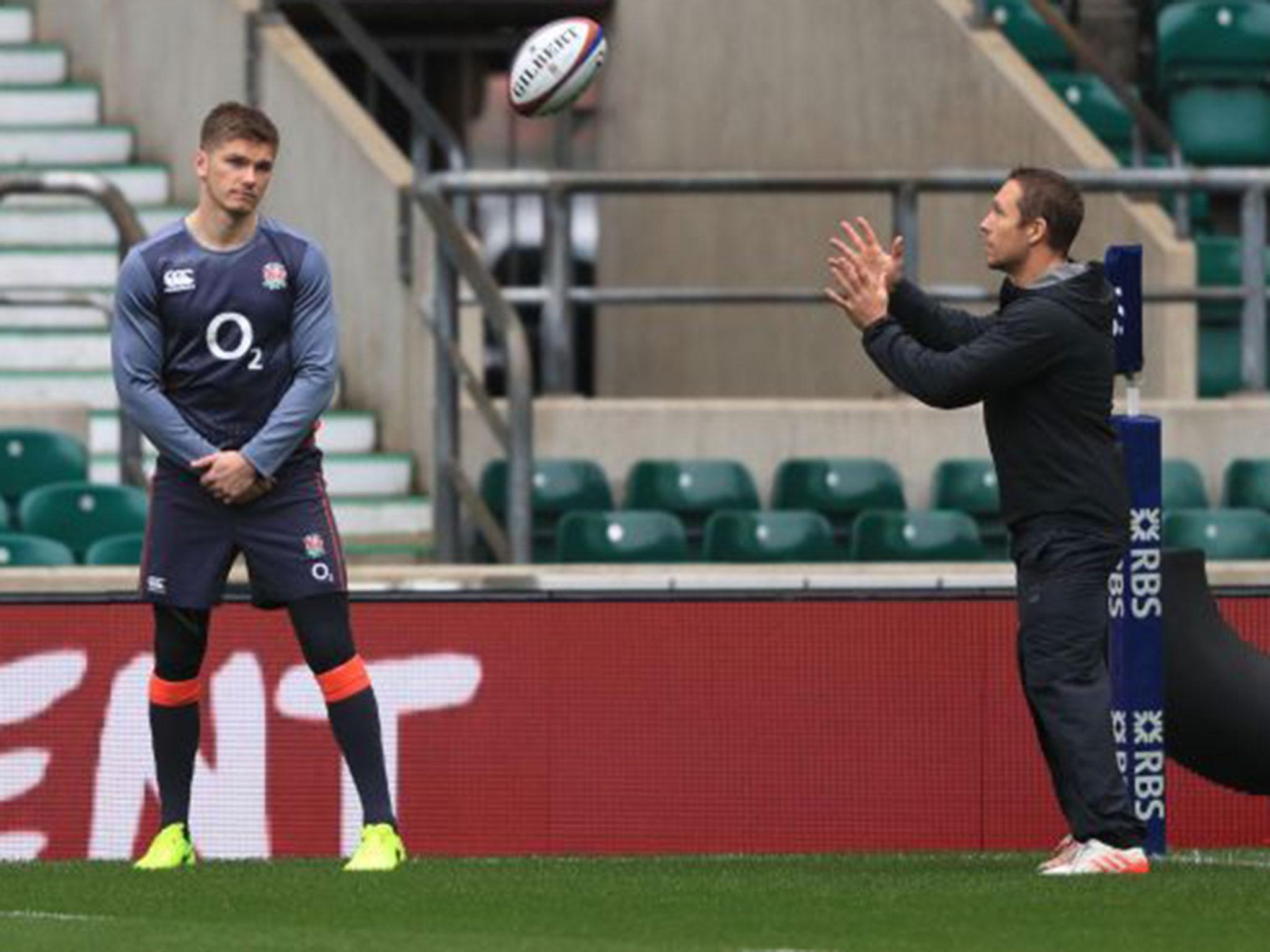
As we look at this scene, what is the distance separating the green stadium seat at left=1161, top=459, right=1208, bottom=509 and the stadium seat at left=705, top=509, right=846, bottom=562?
1.24m

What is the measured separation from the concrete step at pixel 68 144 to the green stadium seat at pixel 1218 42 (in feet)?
15.6

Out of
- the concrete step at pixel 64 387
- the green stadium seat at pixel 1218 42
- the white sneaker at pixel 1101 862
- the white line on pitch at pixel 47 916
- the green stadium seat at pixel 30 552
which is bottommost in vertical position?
the white line on pitch at pixel 47 916

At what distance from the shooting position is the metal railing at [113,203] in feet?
46.4

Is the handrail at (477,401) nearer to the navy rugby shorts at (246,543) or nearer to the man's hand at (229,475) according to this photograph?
the navy rugby shorts at (246,543)

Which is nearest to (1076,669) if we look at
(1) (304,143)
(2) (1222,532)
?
(2) (1222,532)

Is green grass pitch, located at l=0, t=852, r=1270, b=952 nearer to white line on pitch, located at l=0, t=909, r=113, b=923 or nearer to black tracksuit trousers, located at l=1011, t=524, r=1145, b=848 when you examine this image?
white line on pitch, located at l=0, t=909, r=113, b=923

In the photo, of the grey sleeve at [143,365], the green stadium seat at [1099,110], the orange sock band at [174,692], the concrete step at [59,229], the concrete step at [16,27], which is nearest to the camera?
the grey sleeve at [143,365]

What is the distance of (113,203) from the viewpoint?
14.2m

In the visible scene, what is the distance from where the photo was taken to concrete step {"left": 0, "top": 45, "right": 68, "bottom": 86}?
1738 centimetres

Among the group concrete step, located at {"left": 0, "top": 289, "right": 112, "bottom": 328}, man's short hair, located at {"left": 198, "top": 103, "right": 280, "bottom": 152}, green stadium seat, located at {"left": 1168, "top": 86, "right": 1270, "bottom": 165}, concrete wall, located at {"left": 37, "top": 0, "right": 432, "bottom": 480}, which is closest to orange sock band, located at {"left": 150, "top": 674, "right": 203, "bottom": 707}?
man's short hair, located at {"left": 198, "top": 103, "right": 280, "bottom": 152}

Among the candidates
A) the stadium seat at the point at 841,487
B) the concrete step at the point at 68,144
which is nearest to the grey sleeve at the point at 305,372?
the stadium seat at the point at 841,487

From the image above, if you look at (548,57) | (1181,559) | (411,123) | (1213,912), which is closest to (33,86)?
(411,123)

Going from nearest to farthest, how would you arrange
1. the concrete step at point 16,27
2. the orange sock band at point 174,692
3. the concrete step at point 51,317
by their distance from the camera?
the orange sock band at point 174,692 < the concrete step at point 51,317 < the concrete step at point 16,27

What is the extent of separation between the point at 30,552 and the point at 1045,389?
4715 mm
